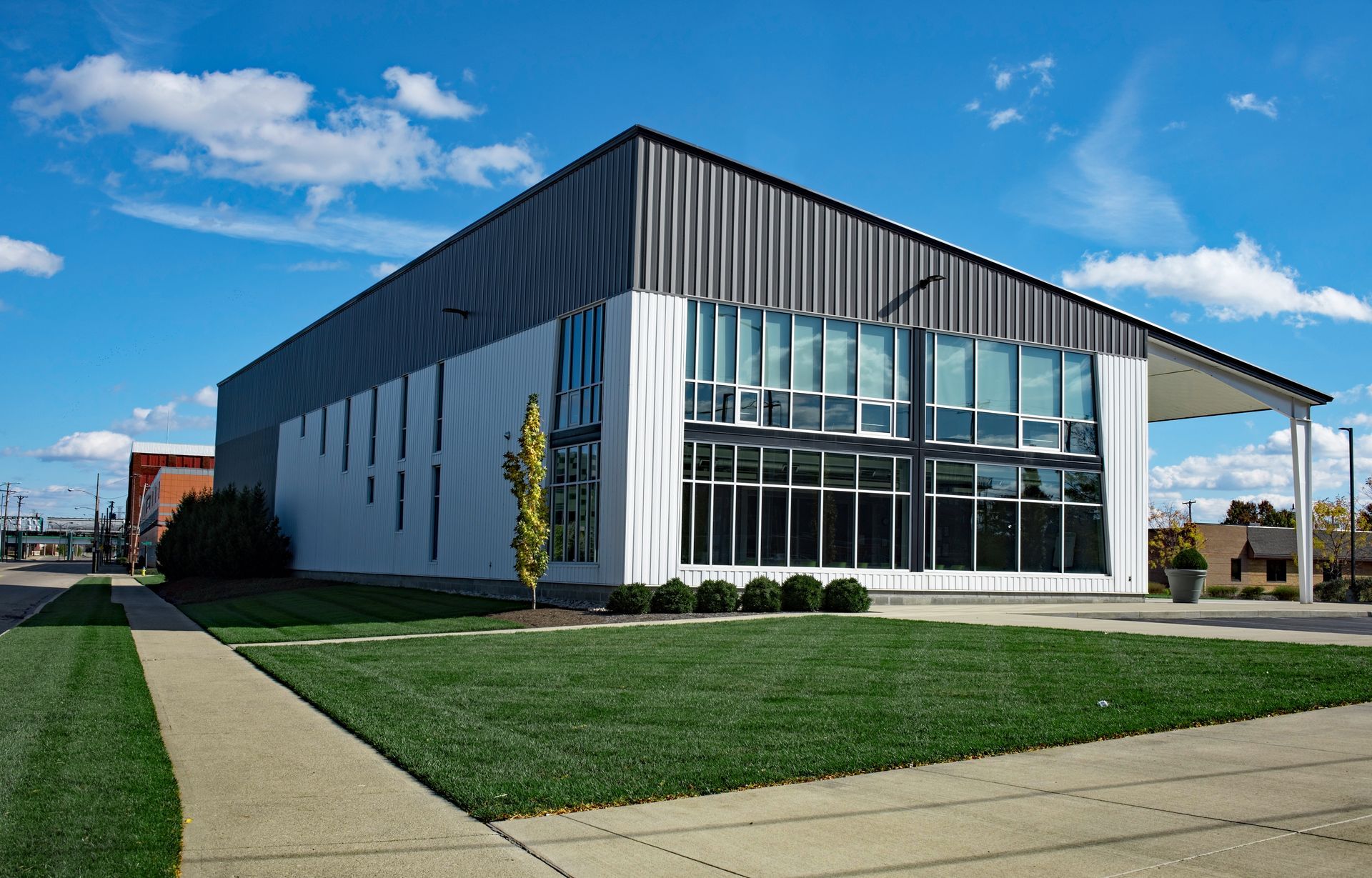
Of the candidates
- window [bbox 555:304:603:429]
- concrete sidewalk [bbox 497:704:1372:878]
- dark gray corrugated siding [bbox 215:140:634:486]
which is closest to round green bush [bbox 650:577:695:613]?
window [bbox 555:304:603:429]

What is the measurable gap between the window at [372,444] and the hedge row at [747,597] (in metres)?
18.5

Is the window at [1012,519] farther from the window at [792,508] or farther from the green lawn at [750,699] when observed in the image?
the green lawn at [750,699]

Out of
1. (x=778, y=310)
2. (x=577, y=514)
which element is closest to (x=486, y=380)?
(x=577, y=514)

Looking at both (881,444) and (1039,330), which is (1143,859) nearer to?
(881,444)

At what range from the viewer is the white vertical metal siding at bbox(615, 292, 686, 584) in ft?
79.2

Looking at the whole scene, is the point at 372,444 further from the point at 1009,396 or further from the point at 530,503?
the point at 1009,396

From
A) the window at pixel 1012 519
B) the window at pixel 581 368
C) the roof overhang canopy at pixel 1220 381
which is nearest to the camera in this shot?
the window at pixel 581 368

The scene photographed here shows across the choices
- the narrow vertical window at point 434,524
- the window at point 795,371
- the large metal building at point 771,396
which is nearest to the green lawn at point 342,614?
the narrow vertical window at point 434,524

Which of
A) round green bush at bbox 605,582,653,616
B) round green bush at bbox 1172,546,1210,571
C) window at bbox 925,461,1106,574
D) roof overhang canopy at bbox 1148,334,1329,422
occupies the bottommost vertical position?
round green bush at bbox 605,582,653,616

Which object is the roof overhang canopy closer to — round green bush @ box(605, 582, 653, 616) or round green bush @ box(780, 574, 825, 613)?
round green bush @ box(780, 574, 825, 613)

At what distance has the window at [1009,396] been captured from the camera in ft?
94.3

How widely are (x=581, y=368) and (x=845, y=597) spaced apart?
812 cm

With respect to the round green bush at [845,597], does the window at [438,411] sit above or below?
above

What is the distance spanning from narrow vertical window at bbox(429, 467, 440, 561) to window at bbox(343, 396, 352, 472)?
9.66m
